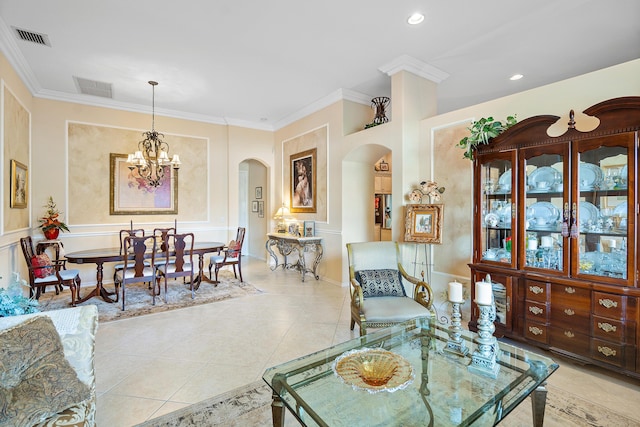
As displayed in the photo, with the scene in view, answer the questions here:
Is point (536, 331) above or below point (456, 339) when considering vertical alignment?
below

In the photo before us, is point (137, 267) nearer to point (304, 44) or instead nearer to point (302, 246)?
point (302, 246)

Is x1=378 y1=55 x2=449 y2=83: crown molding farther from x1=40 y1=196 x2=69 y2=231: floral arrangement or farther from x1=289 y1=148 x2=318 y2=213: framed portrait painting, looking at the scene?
x1=40 y1=196 x2=69 y2=231: floral arrangement

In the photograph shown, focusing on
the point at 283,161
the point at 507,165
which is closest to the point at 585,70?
the point at 507,165

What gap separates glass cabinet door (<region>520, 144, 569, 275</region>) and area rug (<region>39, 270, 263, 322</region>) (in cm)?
373

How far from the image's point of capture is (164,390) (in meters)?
2.29

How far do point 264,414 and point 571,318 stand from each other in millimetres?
2566

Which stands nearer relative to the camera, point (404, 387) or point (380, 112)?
point (404, 387)

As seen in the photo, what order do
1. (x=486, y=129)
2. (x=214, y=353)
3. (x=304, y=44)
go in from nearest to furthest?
(x=214, y=353) < (x=486, y=129) < (x=304, y=44)

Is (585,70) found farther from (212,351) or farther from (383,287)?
(212,351)

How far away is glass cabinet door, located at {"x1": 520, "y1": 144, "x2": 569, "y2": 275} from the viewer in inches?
104

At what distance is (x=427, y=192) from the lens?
3.96 meters

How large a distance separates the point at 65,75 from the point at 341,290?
526 centimetres

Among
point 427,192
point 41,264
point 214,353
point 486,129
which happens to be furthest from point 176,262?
point 486,129

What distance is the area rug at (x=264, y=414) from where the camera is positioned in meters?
1.91
